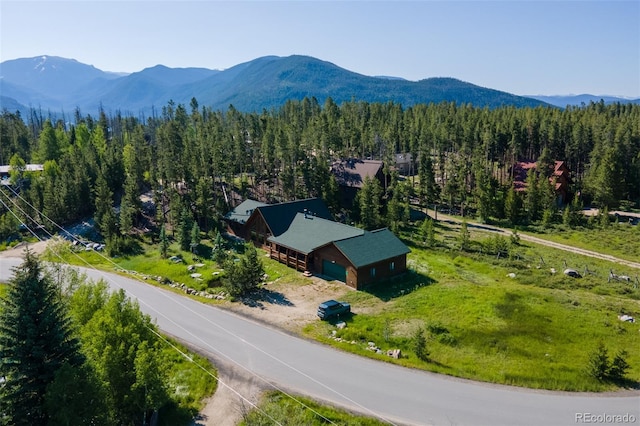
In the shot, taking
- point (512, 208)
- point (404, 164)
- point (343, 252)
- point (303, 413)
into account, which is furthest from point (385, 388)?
point (404, 164)

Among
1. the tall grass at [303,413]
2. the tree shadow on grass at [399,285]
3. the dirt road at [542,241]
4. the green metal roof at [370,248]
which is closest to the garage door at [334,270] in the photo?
the green metal roof at [370,248]

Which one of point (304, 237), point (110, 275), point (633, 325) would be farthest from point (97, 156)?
point (633, 325)

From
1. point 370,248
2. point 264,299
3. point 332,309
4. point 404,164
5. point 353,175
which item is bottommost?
point 264,299

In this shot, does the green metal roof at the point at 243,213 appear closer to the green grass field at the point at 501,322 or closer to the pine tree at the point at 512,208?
the green grass field at the point at 501,322

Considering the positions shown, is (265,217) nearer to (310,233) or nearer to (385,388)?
(310,233)

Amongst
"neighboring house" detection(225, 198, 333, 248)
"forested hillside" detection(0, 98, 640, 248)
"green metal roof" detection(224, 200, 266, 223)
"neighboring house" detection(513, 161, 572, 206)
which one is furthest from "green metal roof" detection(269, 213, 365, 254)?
"neighboring house" detection(513, 161, 572, 206)

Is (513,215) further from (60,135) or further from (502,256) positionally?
(60,135)

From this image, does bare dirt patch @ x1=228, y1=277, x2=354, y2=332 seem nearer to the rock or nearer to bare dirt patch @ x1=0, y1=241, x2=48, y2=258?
the rock
